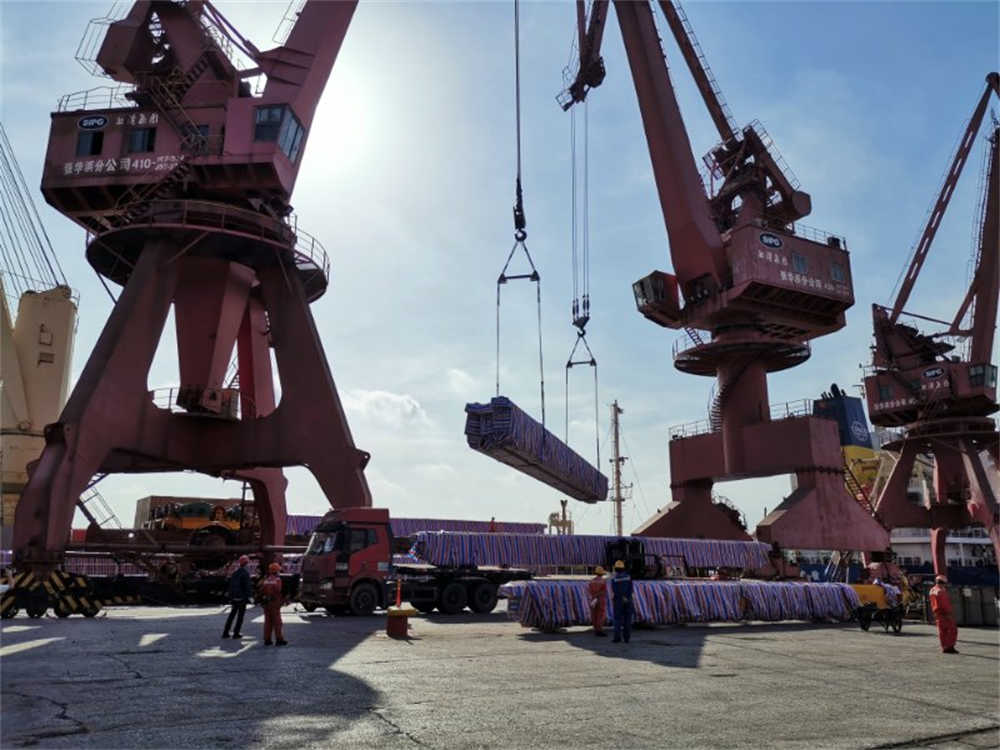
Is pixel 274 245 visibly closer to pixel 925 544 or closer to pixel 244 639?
pixel 244 639

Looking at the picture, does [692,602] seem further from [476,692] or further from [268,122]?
[268,122]

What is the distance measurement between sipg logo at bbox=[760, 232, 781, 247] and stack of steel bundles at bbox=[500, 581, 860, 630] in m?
17.7

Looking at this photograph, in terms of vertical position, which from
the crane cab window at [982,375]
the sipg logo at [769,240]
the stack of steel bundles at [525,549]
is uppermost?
the sipg logo at [769,240]

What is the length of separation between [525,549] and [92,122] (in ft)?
77.6

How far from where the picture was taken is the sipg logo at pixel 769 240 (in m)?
34.7

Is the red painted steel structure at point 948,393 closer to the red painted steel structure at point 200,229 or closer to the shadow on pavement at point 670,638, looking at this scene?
the shadow on pavement at point 670,638

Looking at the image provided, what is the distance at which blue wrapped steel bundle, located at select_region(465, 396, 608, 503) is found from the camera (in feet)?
78.7

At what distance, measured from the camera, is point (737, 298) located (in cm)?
3447

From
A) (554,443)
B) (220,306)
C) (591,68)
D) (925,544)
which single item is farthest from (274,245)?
(925,544)

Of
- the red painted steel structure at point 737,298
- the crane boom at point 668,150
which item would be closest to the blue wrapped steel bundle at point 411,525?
the red painted steel structure at point 737,298

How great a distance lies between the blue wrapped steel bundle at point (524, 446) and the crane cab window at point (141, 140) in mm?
16431

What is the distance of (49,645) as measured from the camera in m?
12.5

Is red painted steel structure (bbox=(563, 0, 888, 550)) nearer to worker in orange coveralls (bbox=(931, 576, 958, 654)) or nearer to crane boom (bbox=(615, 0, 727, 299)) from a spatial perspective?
crane boom (bbox=(615, 0, 727, 299))

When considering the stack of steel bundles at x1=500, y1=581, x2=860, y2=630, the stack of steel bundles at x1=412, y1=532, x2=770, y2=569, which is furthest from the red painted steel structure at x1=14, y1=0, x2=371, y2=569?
the stack of steel bundles at x1=500, y1=581, x2=860, y2=630
